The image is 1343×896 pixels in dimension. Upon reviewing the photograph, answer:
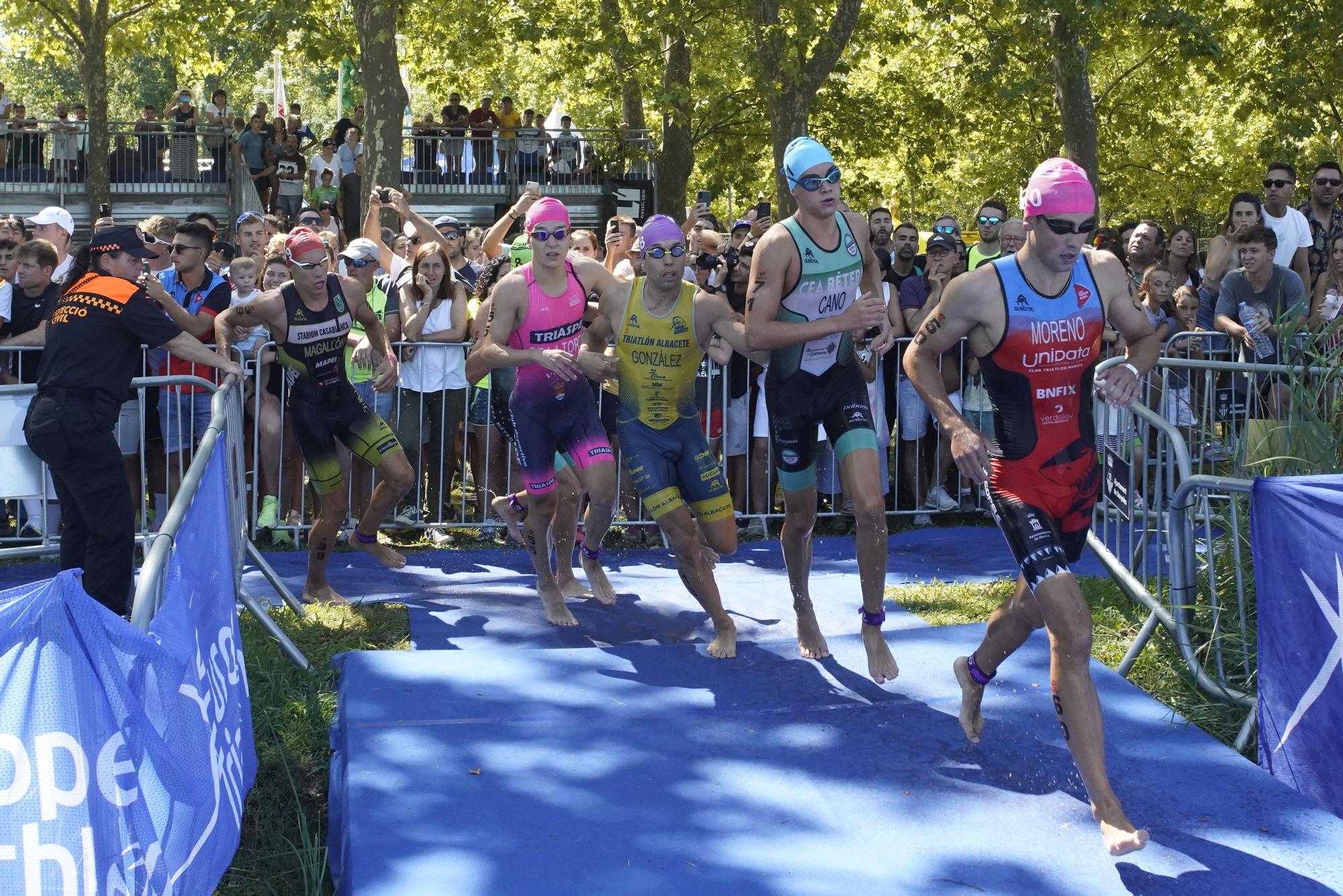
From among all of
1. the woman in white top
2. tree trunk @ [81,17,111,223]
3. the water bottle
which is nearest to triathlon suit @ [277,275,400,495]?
the woman in white top

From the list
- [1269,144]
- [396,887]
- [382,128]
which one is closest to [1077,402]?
[396,887]

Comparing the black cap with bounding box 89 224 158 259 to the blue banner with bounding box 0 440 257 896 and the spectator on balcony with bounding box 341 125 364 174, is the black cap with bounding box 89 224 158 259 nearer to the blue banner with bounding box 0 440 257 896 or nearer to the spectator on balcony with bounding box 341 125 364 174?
the blue banner with bounding box 0 440 257 896

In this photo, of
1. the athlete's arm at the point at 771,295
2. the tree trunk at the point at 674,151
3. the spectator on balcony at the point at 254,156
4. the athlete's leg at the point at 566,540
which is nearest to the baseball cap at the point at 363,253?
the athlete's leg at the point at 566,540

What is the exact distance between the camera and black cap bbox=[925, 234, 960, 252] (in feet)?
34.5

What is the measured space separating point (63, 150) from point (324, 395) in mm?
18354

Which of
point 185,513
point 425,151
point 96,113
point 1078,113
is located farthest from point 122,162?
point 185,513

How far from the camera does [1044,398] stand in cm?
501

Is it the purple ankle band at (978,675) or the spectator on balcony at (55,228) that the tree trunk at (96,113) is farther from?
the purple ankle band at (978,675)

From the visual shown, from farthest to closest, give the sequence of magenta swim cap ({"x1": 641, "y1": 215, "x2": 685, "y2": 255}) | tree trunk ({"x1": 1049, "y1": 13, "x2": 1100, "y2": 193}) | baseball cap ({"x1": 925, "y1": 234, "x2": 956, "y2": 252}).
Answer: tree trunk ({"x1": 1049, "y1": 13, "x2": 1100, "y2": 193}) → baseball cap ({"x1": 925, "y1": 234, "x2": 956, "y2": 252}) → magenta swim cap ({"x1": 641, "y1": 215, "x2": 685, "y2": 255})

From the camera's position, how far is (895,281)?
10883mm

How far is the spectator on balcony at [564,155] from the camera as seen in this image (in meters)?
24.7

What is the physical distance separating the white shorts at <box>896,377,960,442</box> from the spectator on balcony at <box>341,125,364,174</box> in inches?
529

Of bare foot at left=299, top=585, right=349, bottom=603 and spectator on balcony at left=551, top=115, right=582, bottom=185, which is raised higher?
spectator on balcony at left=551, top=115, right=582, bottom=185

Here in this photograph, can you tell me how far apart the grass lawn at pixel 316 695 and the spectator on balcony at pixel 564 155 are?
17.5m
